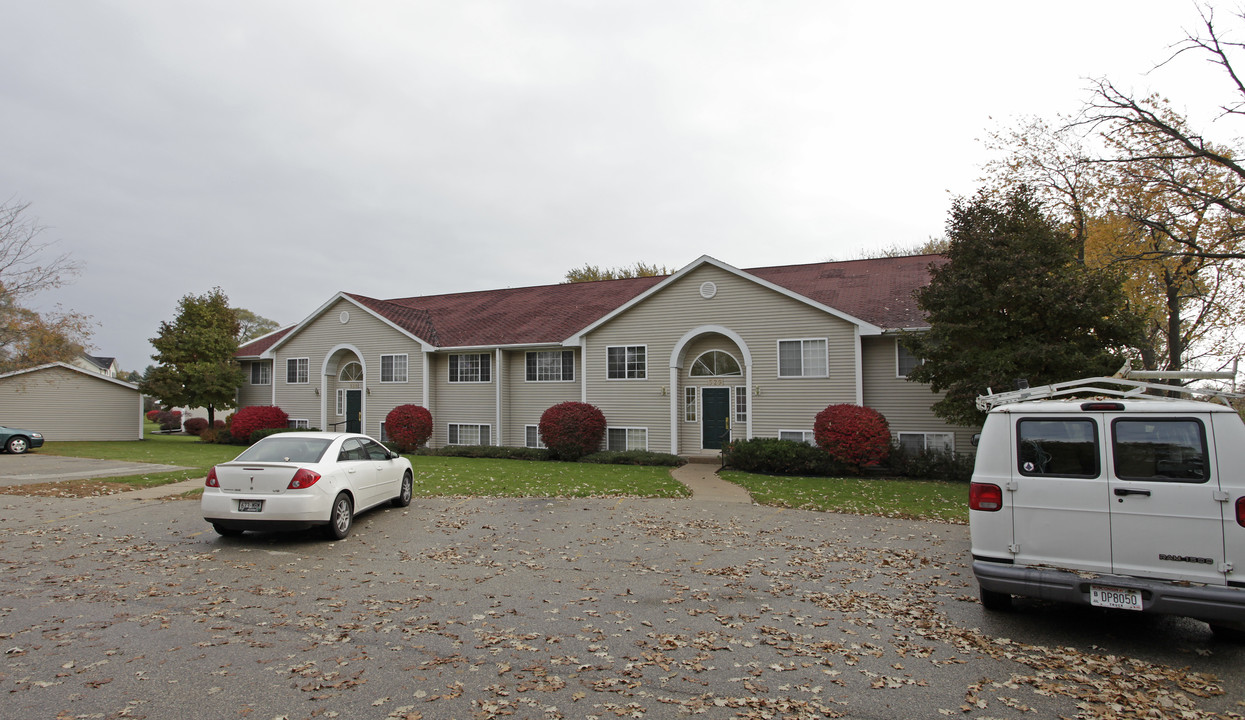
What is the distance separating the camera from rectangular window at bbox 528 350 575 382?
942 inches

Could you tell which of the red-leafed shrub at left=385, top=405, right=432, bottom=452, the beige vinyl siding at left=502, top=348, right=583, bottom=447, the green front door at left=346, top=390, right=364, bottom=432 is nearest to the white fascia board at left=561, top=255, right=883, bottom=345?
the beige vinyl siding at left=502, top=348, right=583, bottom=447

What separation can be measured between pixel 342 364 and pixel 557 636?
24.7 meters

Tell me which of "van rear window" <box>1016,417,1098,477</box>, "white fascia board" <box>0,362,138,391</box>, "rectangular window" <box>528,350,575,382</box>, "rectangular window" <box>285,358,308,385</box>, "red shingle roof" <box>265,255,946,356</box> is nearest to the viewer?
"van rear window" <box>1016,417,1098,477</box>

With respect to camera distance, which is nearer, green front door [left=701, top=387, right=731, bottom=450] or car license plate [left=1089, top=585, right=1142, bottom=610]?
car license plate [left=1089, top=585, right=1142, bottom=610]

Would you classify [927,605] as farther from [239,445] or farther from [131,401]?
[131,401]

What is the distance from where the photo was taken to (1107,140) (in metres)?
17.3

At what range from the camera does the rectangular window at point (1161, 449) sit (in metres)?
5.42

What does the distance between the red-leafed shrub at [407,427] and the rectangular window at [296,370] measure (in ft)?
20.4

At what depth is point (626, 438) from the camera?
2223cm

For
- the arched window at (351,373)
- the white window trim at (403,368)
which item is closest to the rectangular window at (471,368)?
the white window trim at (403,368)

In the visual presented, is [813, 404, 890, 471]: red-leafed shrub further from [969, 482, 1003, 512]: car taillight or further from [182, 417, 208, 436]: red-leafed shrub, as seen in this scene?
[182, 417, 208, 436]: red-leafed shrub

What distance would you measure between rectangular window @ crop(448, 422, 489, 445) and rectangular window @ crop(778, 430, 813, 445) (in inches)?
428

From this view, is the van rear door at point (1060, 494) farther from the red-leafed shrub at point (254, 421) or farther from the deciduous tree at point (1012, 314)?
the red-leafed shrub at point (254, 421)

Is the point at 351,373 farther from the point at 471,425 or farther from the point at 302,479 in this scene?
the point at 302,479
